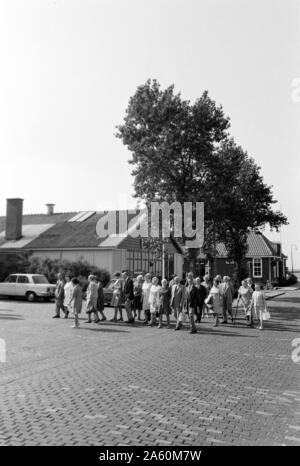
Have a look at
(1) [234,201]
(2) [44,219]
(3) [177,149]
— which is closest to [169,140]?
(3) [177,149]

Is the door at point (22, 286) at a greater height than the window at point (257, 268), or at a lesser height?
lesser

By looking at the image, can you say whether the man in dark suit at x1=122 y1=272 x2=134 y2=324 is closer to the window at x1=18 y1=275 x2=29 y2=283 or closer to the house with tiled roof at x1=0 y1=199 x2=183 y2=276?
the window at x1=18 y1=275 x2=29 y2=283

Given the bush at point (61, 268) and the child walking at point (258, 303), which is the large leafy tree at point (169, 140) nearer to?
the bush at point (61, 268)

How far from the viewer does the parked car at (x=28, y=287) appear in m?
27.5

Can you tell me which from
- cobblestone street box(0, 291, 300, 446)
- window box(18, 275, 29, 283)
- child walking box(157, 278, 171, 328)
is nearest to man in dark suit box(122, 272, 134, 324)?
child walking box(157, 278, 171, 328)

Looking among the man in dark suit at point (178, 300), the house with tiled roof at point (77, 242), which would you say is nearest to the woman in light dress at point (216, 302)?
the man in dark suit at point (178, 300)

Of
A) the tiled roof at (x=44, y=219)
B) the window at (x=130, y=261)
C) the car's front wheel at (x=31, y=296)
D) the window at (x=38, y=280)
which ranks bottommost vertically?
the car's front wheel at (x=31, y=296)

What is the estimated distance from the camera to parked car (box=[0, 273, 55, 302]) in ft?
90.2

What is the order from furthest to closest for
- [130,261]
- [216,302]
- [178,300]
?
[130,261] < [216,302] < [178,300]

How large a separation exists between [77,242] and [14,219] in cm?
722

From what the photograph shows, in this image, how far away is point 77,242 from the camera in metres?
36.9

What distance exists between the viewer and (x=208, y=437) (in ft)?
17.6

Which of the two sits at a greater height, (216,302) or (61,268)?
(61,268)

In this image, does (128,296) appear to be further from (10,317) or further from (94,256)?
(94,256)
